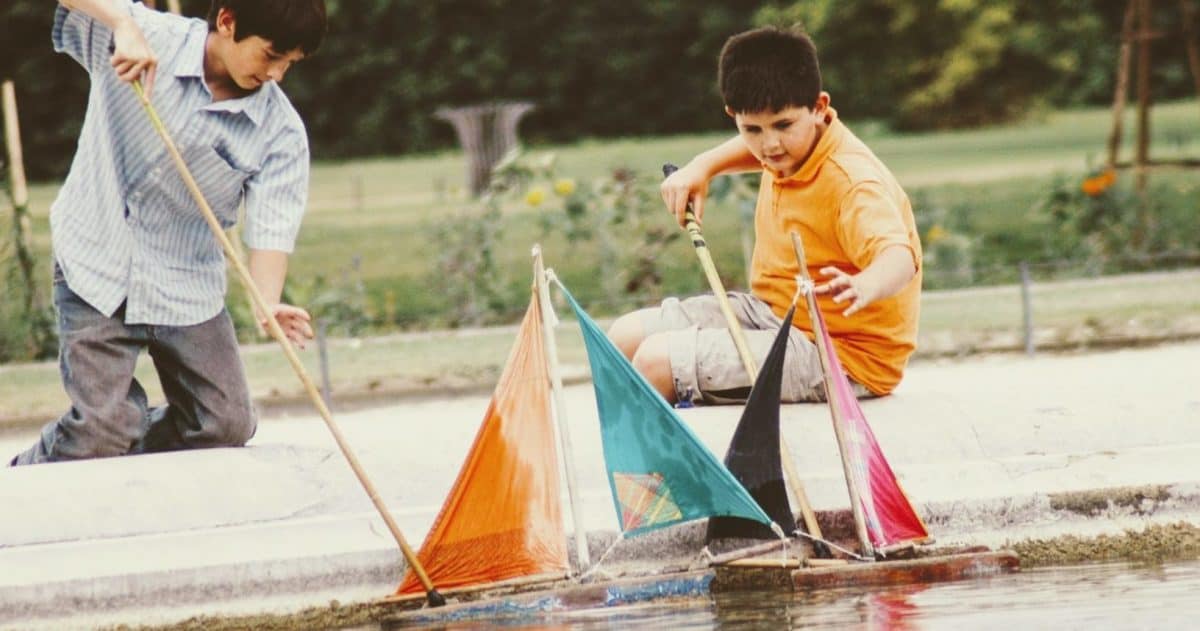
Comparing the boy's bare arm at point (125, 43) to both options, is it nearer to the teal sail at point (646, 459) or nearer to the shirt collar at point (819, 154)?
the teal sail at point (646, 459)

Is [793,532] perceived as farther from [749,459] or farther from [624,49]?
[624,49]

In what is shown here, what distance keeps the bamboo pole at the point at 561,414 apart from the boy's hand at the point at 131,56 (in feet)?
2.93

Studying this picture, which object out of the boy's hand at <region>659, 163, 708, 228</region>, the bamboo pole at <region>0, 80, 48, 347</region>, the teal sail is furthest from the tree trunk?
the teal sail

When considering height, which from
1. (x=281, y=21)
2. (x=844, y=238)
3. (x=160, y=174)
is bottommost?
(x=844, y=238)

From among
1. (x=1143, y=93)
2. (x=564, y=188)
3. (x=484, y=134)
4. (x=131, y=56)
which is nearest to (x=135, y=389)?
(x=131, y=56)

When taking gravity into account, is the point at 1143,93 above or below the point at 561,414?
above

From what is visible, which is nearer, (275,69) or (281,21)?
(281,21)

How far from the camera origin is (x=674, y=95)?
104ft

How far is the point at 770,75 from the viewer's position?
14.6 ft

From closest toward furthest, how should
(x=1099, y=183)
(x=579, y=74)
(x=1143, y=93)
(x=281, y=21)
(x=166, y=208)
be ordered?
(x=281, y=21), (x=166, y=208), (x=1099, y=183), (x=1143, y=93), (x=579, y=74)

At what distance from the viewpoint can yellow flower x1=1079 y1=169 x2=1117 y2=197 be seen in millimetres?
10719

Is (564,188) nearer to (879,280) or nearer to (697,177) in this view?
(697,177)

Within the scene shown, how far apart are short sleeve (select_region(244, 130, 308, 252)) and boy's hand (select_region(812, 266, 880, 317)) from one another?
1202 mm

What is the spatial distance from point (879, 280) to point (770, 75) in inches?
23.8
